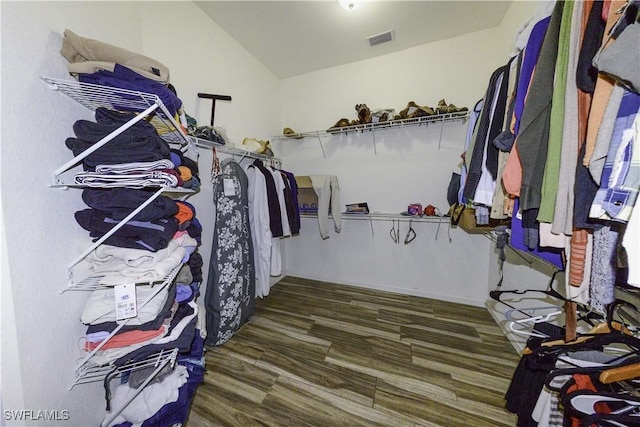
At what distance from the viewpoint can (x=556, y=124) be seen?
2.00ft

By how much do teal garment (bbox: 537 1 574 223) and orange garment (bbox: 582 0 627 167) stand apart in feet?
0.33

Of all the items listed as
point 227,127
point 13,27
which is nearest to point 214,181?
point 227,127

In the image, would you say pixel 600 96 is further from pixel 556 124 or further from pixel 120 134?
pixel 120 134

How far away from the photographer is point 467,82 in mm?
2104

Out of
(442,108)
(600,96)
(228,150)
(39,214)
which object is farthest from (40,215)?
(442,108)

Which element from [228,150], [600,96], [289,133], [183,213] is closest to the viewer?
[600,96]

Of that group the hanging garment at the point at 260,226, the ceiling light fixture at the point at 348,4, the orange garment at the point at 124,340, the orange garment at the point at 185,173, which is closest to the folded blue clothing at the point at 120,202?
the orange garment at the point at 185,173

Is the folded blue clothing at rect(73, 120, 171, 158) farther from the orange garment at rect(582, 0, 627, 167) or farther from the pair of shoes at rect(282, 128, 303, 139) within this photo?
the pair of shoes at rect(282, 128, 303, 139)

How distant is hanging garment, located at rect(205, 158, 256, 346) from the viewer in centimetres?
163

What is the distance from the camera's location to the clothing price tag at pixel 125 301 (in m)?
0.76

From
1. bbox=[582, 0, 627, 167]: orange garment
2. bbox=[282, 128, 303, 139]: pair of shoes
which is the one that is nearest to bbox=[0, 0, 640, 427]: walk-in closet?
bbox=[582, 0, 627, 167]: orange garment

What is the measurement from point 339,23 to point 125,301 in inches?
103

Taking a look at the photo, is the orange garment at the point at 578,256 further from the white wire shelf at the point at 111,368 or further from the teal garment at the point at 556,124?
the white wire shelf at the point at 111,368

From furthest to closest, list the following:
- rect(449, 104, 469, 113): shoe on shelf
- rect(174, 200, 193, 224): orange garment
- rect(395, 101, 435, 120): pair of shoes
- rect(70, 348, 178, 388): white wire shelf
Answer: rect(395, 101, 435, 120): pair of shoes
rect(449, 104, 469, 113): shoe on shelf
rect(174, 200, 193, 224): orange garment
rect(70, 348, 178, 388): white wire shelf
